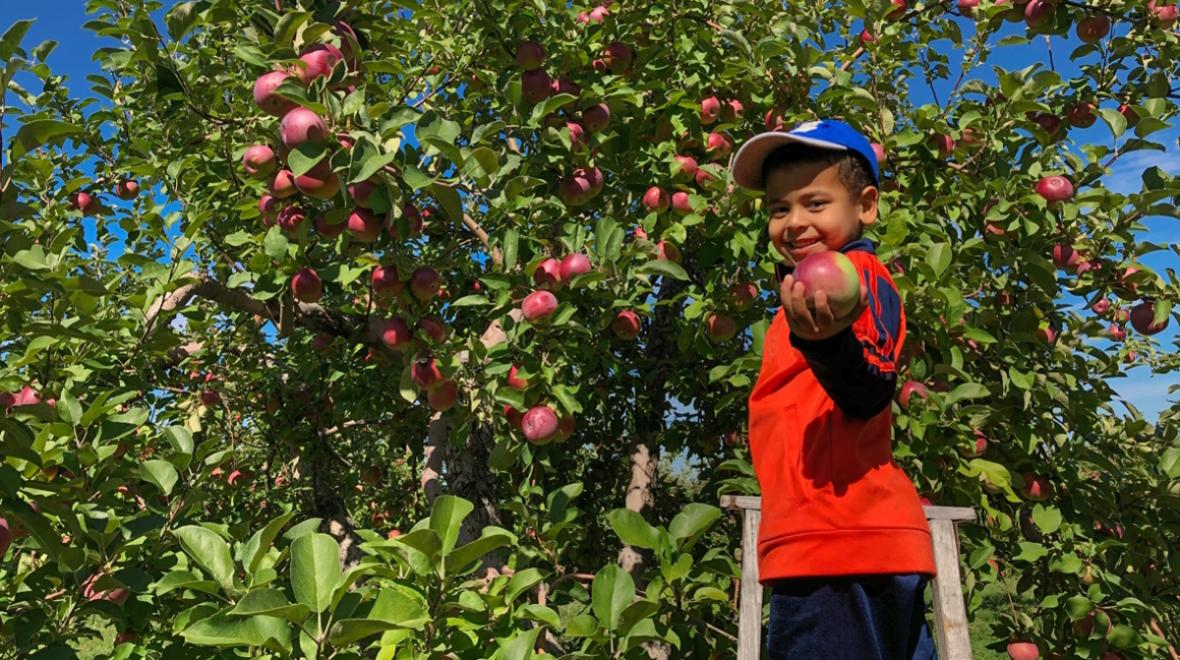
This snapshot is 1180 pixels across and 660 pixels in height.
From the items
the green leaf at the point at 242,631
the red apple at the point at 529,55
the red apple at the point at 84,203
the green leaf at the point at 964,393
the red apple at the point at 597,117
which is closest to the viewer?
the green leaf at the point at 242,631

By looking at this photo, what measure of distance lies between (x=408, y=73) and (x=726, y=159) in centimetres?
104

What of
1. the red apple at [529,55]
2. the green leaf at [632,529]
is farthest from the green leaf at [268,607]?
the red apple at [529,55]

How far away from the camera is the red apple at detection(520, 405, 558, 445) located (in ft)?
6.58

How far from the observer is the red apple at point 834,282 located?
3.34ft

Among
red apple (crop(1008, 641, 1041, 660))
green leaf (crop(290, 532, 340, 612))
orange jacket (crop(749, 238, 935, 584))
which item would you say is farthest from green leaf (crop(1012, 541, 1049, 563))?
green leaf (crop(290, 532, 340, 612))

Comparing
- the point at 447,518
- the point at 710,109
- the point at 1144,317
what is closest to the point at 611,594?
the point at 447,518

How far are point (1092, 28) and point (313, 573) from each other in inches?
111

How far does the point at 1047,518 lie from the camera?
2.22 meters

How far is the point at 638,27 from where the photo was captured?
300 centimetres

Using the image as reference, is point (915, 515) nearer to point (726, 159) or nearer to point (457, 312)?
point (726, 159)

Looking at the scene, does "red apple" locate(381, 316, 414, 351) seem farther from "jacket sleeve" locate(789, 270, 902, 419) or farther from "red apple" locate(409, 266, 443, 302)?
"jacket sleeve" locate(789, 270, 902, 419)

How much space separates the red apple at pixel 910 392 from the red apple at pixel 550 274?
2.82 ft

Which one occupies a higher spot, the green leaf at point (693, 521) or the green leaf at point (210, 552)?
the green leaf at point (693, 521)

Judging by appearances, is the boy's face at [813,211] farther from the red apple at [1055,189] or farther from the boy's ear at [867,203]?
the red apple at [1055,189]
